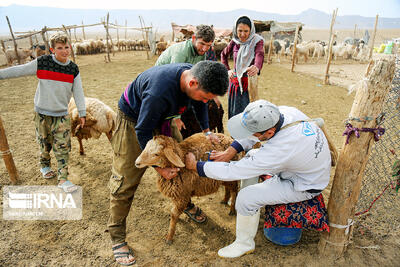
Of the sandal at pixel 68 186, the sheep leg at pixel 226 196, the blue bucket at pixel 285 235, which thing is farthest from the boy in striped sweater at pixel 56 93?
the blue bucket at pixel 285 235

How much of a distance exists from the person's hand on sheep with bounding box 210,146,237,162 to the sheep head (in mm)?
436

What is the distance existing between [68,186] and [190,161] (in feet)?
7.34

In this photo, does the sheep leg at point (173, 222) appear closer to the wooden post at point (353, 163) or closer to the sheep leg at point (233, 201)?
the sheep leg at point (233, 201)

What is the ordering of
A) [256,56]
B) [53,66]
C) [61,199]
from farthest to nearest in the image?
[256,56] < [61,199] < [53,66]

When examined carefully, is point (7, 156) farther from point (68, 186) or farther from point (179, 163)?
point (179, 163)

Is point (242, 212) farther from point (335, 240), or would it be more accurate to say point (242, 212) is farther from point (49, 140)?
point (49, 140)

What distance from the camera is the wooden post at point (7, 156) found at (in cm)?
356

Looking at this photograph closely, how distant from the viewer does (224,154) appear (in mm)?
2730

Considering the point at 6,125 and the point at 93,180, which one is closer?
the point at 93,180

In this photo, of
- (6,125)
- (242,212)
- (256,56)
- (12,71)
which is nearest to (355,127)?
(242,212)

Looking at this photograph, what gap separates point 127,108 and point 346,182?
2.31 m

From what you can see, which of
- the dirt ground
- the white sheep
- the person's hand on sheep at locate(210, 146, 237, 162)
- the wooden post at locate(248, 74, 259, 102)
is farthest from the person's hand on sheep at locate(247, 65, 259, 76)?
the white sheep

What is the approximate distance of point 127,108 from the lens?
2424mm

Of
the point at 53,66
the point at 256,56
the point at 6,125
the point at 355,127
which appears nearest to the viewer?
the point at 355,127
